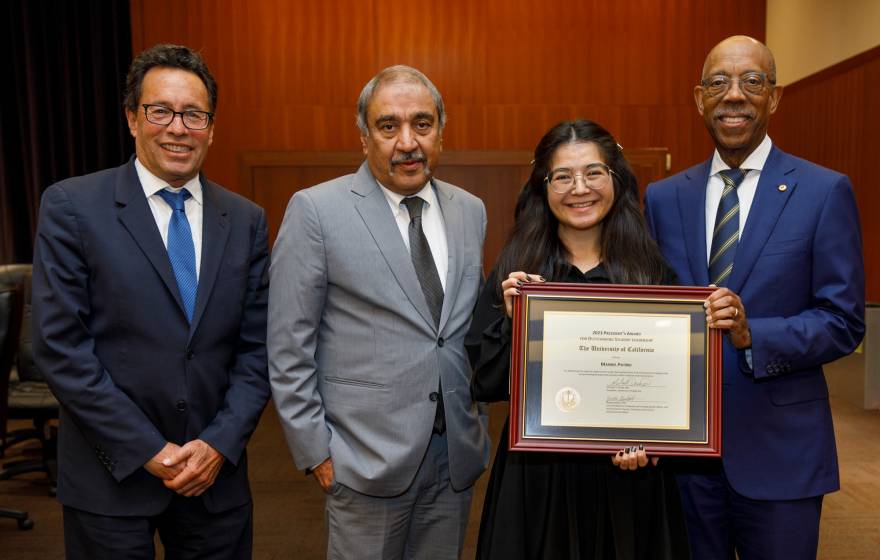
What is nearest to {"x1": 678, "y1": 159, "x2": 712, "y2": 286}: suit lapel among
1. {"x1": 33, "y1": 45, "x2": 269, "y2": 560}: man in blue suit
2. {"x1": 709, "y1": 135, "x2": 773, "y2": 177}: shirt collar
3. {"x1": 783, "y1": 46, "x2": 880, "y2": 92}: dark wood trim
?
{"x1": 709, "y1": 135, "x2": 773, "y2": 177}: shirt collar

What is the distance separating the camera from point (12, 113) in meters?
6.61

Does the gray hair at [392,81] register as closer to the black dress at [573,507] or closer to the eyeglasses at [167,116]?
the eyeglasses at [167,116]

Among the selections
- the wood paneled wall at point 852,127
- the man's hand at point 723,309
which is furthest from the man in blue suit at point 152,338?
the wood paneled wall at point 852,127

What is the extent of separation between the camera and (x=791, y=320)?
1.78 meters

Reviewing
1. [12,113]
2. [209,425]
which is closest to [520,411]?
[209,425]

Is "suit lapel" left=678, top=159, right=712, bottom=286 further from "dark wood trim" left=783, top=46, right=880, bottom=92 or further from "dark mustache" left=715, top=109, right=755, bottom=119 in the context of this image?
"dark wood trim" left=783, top=46, right=880, bottom=92

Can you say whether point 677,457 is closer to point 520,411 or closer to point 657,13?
point 520,411

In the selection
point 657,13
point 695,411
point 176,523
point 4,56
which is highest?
point 657,13

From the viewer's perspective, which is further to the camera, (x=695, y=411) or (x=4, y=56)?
(x=4, y=56)

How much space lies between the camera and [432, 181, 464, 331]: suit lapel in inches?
78.1

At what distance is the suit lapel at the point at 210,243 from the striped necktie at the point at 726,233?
1285 millimetres

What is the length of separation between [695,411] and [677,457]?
0.50 feet

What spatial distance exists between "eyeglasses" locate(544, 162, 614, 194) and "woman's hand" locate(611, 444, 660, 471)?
0.65 metres

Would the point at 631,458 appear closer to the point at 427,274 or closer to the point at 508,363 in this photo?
the point at 508,363
